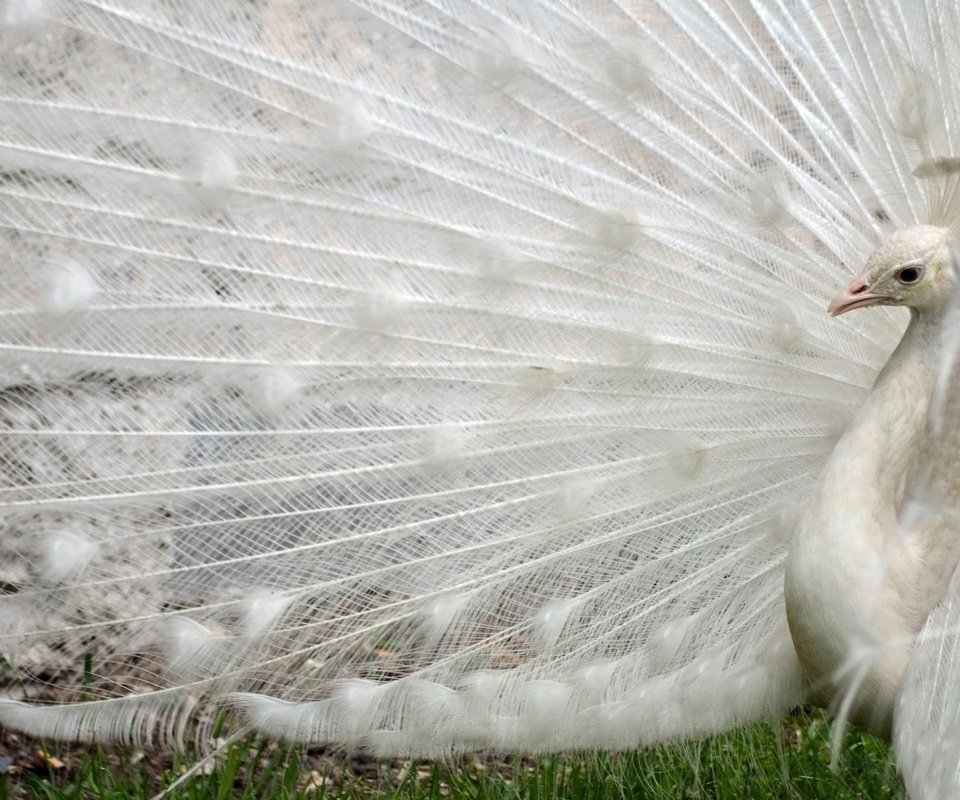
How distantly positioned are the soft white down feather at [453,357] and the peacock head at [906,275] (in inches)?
2.4

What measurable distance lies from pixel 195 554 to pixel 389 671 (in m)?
0.36

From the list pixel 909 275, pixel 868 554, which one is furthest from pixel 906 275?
pixel 868 554

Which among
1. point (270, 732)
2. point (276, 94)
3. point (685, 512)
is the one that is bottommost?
point (270, 732)

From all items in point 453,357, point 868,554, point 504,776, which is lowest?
A: point 504,776

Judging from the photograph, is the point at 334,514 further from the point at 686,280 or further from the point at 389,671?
the point at 686,280

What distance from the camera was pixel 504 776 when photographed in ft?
9.73

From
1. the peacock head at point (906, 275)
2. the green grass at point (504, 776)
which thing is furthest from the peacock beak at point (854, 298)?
the green grass at point (504, 776)

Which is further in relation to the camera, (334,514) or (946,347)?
(334,514)

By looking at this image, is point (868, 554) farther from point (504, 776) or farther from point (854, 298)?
point (504, 776)

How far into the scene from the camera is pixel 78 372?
2096mm

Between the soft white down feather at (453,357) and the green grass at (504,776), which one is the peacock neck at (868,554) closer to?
the soft white down feather at (453,357)

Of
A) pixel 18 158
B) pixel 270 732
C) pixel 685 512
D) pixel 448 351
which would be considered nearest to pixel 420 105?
pixel 448 351

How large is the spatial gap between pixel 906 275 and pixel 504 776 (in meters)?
1.51

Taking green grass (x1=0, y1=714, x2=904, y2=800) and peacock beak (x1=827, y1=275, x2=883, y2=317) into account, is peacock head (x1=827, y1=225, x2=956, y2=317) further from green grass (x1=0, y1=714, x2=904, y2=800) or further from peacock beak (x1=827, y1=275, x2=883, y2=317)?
green grass (x1=0, y1=714, x2=904, y2=800)
